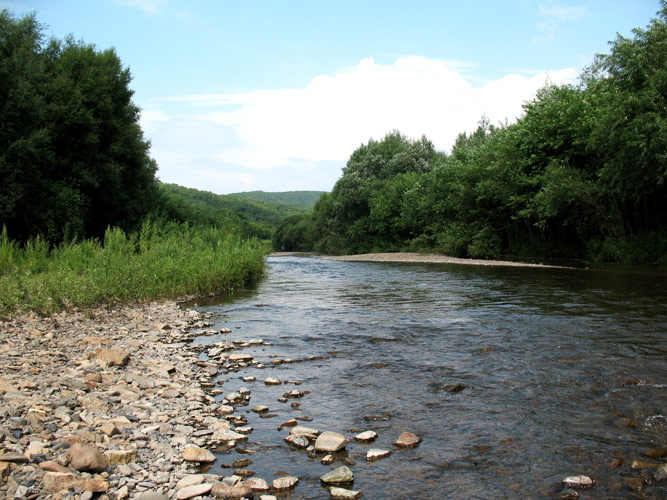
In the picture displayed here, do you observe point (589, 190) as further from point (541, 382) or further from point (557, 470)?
point (557, 470)

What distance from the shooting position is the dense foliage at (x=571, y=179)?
22969 mm

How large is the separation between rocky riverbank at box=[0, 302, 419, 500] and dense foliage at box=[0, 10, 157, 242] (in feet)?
68.2

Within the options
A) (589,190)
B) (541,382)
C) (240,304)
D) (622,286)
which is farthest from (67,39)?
(541,382)

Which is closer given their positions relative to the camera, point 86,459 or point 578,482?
point 86,459

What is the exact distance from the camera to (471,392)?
257 inches

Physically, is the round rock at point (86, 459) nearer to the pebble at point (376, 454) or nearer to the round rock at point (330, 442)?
the round rock at point (330, 442)

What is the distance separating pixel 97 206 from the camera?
3684cm

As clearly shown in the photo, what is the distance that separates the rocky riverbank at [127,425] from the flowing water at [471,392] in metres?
0.21

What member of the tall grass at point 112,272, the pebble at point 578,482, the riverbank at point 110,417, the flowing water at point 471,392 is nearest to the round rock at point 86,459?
the riverbank at point 110,417

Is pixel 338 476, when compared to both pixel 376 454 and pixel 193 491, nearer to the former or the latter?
pixel 376 454

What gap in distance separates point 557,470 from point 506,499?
2.42ft

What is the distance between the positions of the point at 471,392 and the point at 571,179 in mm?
25593

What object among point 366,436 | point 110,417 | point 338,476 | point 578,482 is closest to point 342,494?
point 338,476

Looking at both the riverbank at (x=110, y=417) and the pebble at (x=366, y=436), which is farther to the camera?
the pebble at (x=366, y=436)
